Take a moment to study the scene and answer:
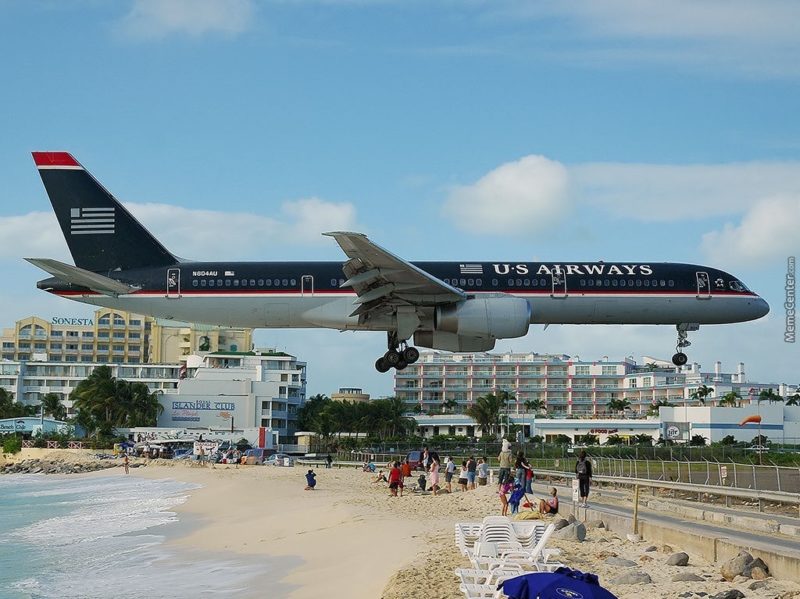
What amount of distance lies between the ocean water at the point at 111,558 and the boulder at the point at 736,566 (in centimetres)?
957

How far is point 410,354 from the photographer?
3675 cm

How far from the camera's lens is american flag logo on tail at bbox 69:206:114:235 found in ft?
127

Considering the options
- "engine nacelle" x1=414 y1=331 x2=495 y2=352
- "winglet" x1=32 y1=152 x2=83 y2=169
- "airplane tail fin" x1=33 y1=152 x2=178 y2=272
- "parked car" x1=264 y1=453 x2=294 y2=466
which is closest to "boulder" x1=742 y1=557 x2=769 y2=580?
"engine nacelle" x1=414 y1=331 x2=495 y2=352

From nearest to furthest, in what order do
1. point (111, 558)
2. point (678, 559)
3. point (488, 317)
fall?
point (678, 559) → point (111, 558) → point (488, 317)

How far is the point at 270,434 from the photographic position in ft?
334

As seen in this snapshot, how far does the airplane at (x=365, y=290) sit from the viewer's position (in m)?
34.7

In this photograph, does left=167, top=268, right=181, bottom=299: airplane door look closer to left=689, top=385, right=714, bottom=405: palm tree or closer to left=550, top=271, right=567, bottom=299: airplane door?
left=550, top=271, right=567, bottom=299: airplane door

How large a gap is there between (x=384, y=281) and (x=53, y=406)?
4587 inches

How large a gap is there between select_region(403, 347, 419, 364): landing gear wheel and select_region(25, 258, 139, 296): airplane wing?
410 inches

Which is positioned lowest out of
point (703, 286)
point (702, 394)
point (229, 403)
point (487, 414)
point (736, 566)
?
point (736, 566)

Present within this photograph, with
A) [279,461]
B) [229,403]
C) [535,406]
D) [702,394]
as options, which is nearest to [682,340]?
[279,461]

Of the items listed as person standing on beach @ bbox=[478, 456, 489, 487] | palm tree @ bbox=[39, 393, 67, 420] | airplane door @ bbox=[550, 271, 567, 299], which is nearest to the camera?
airplane door @ bbox=[550, 271, 567, 299]

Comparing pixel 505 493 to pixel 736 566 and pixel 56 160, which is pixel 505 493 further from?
pixel 56 160

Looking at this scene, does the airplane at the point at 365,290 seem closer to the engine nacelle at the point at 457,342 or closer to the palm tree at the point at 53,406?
the engine nacelle at the point at 457,342
